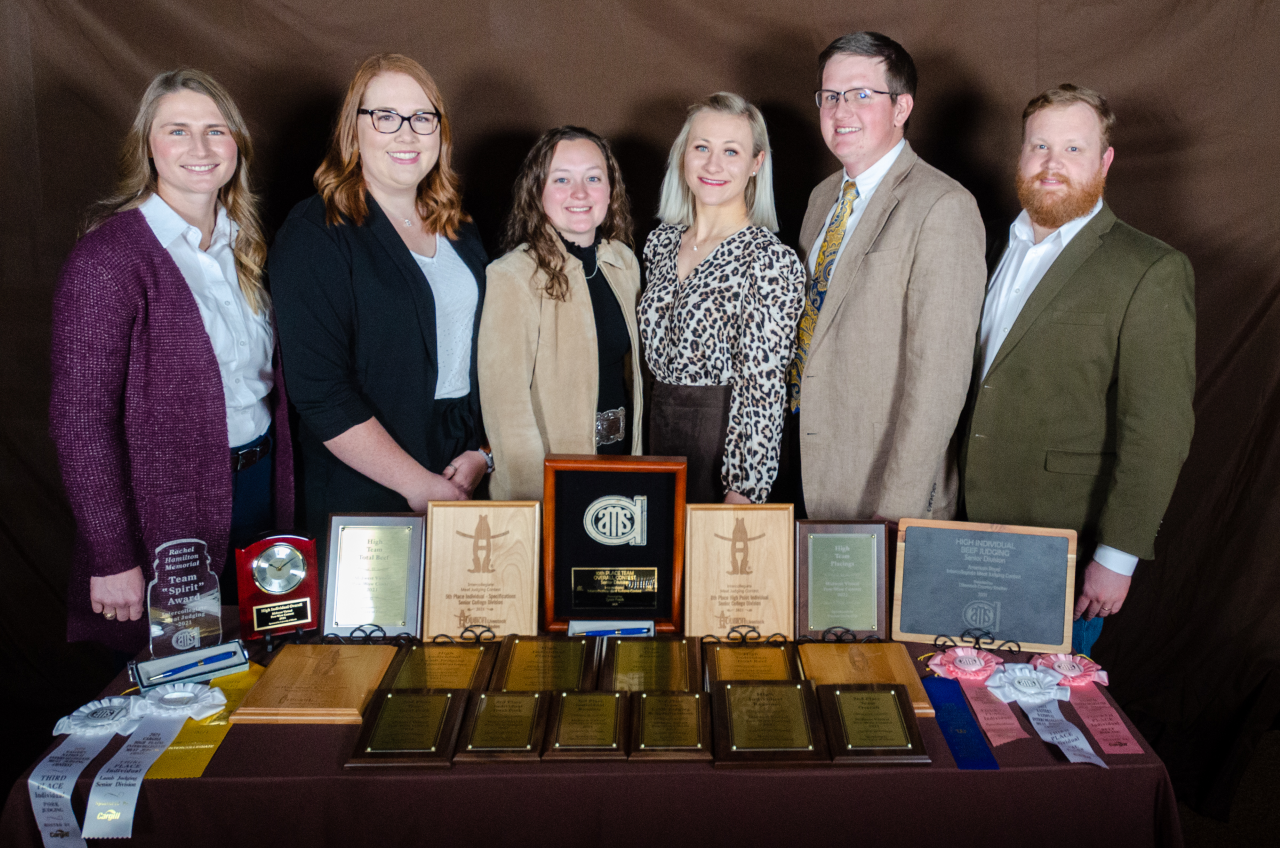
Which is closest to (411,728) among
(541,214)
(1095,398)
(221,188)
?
(541,214)

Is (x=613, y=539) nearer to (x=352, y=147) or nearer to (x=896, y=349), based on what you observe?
(x=896, y=349)

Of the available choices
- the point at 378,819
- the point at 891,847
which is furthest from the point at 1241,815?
the point at 378,819

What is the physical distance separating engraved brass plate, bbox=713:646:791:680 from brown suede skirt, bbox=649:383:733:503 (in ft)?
2.49

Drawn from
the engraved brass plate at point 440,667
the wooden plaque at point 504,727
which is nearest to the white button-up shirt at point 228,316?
the engraved brass plate at point 440,667

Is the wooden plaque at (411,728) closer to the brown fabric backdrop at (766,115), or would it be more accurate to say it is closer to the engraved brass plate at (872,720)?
the engraved brass plate at (872,720)

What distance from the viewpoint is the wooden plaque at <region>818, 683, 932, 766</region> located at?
1476 millimetres

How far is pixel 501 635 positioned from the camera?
1793mm

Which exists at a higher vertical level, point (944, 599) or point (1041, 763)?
point (944, 599)

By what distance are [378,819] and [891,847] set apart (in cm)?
88

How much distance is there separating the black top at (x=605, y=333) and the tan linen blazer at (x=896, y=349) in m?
0.54

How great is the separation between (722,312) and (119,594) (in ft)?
5.44

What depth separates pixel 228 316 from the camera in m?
2.18

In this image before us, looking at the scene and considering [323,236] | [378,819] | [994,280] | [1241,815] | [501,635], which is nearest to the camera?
[378,819]

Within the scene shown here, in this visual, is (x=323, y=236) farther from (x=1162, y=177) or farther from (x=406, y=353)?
(x=1162, y=177)
